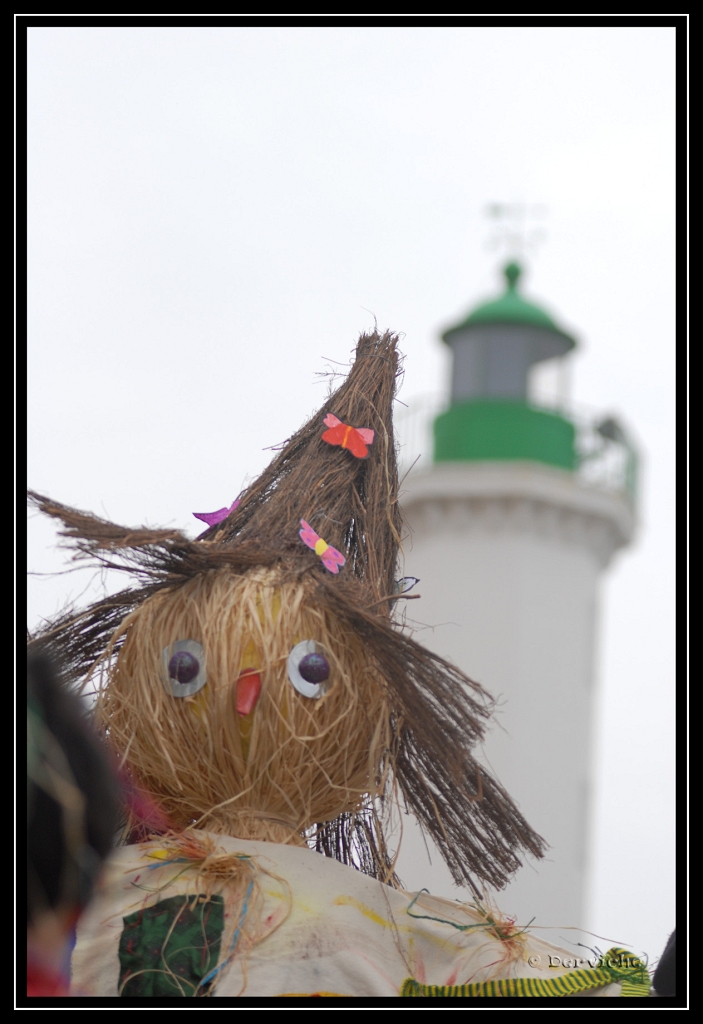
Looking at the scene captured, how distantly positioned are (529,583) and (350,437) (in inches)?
285

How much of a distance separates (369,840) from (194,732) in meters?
0.42

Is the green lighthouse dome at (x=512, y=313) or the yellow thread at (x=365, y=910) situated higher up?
the green lighthouse dome at (x=512, y=313)

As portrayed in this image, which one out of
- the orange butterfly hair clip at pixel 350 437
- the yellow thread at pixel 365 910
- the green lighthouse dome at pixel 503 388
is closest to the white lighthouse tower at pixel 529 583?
the green lighthouse dome at pixel 503 388

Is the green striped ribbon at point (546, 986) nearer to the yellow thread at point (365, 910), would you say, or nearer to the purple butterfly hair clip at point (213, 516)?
the yellow thread at point (365, 910)

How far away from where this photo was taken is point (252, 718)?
7.44ft

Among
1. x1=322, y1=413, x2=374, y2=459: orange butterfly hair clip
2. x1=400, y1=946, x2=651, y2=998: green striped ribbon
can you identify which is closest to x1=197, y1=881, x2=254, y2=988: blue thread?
x1=400, y1=946, x2=651, y2=998: green striped ribbon

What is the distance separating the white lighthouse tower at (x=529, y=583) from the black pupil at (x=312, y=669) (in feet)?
21.3

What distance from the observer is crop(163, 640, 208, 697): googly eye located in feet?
7.52

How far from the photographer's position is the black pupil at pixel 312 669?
2.29 meters

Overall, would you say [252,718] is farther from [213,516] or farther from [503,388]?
[503,388]

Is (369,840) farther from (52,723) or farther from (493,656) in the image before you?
(493,656)

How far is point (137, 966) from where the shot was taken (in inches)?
82.5

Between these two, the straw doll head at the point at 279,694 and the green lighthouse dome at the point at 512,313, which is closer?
the straw doll head at the point at 279,694
